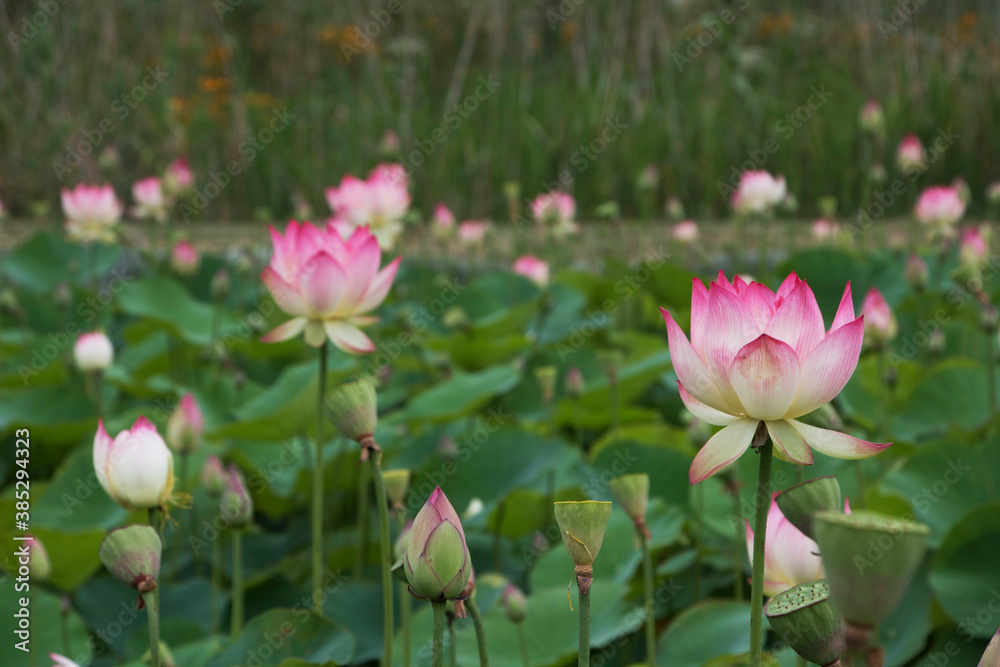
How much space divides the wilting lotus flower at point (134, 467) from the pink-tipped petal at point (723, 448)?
34 centimetres

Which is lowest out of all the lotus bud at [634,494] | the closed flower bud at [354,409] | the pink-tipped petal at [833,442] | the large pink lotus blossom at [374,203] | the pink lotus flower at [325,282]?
the pink-tipped petal at [833,442]

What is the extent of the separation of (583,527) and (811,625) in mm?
96

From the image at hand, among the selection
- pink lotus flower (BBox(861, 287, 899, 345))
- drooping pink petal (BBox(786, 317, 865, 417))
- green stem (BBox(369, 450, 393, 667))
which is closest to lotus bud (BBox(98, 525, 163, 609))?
green stem (BBox(369, 450, 393, 667))

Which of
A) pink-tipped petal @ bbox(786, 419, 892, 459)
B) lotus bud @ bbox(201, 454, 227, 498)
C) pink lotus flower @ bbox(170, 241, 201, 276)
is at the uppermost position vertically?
pink lotus flower @ bbox(170, 241, 201, 276)

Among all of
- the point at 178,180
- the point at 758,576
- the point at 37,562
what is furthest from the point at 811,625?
the point at 178,180

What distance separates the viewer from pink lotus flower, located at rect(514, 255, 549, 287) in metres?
1.76

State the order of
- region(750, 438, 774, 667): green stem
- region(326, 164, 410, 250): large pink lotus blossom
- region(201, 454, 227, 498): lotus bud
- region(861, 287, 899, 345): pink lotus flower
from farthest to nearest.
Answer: region(326, 164, 410, 250): large pink lotus blossom → region(861, 287, 899, 345): pink lotus flower → region(201, 454, 227, 498): lotus bud → region(750, 438, 774, 667): green stem

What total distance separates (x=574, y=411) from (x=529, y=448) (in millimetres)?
219

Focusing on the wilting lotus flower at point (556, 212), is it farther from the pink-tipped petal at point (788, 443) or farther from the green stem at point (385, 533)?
the pink-tipped petal at point (788, 443)

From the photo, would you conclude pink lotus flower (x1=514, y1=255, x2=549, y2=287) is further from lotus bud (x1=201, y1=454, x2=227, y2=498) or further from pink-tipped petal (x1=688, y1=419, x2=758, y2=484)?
pink-tipped petal (x1=688, y1=419, x2=758, y2=484)

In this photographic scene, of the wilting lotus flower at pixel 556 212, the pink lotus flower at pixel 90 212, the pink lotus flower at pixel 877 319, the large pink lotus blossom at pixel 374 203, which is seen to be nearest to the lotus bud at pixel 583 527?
the pink lotus flower at pixel 877 319

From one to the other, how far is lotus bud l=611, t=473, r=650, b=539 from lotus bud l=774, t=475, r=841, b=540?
0.52ft

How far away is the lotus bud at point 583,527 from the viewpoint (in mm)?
358

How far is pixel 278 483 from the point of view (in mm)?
1087
